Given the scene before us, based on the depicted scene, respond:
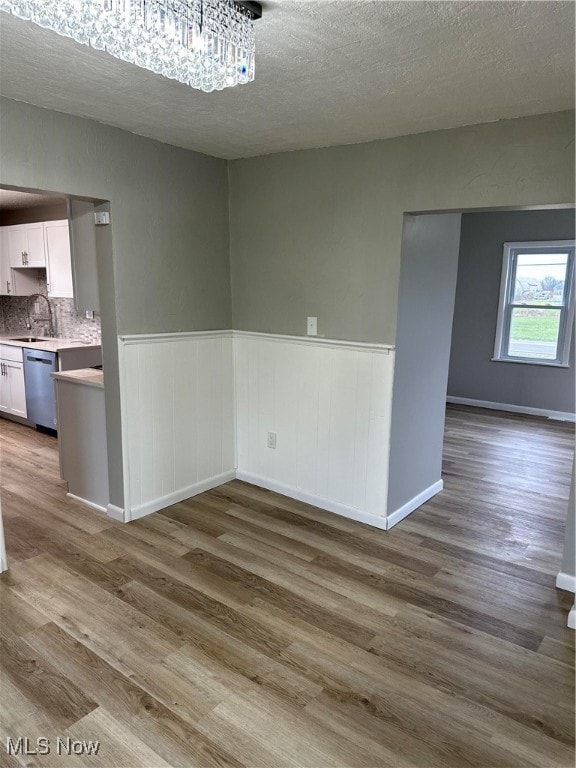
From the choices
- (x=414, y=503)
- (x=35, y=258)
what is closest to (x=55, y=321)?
(x=35, y=258)

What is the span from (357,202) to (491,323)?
4092mm

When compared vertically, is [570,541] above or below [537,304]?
below

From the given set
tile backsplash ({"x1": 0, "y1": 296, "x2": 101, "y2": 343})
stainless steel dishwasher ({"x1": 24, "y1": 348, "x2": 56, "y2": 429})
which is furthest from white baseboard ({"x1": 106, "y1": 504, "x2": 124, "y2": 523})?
tile backsplash ({"x1": 0, "y1": 296, "x2": 101, "y2": 343})

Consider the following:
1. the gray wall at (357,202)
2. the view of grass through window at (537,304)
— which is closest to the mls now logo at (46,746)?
the gray wall at (357,202)

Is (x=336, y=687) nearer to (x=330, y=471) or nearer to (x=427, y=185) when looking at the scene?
(x=330, y=471)

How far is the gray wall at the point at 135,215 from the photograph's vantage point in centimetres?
261

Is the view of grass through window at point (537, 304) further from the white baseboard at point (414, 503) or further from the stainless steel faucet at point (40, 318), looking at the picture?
the stainless steel faucet at point (40, 318)

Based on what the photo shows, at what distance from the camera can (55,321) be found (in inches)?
238

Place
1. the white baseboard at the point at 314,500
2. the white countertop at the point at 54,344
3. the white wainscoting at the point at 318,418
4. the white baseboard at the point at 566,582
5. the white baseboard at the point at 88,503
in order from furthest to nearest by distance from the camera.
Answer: the white countertop at the point at 54,344, the white baseboard at the point at 88,503, the white baseboard at the point at 314,500, the white wainscoting at the point at 318,418, the white baseboard at the point at 566,582

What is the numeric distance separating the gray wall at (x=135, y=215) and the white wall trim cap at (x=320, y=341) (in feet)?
0.71

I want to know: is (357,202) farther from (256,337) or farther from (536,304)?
(536,304)

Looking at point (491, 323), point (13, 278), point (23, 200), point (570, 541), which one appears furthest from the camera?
point (491, 323)

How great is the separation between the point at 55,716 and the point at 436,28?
271cm

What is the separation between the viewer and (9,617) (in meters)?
2.35
